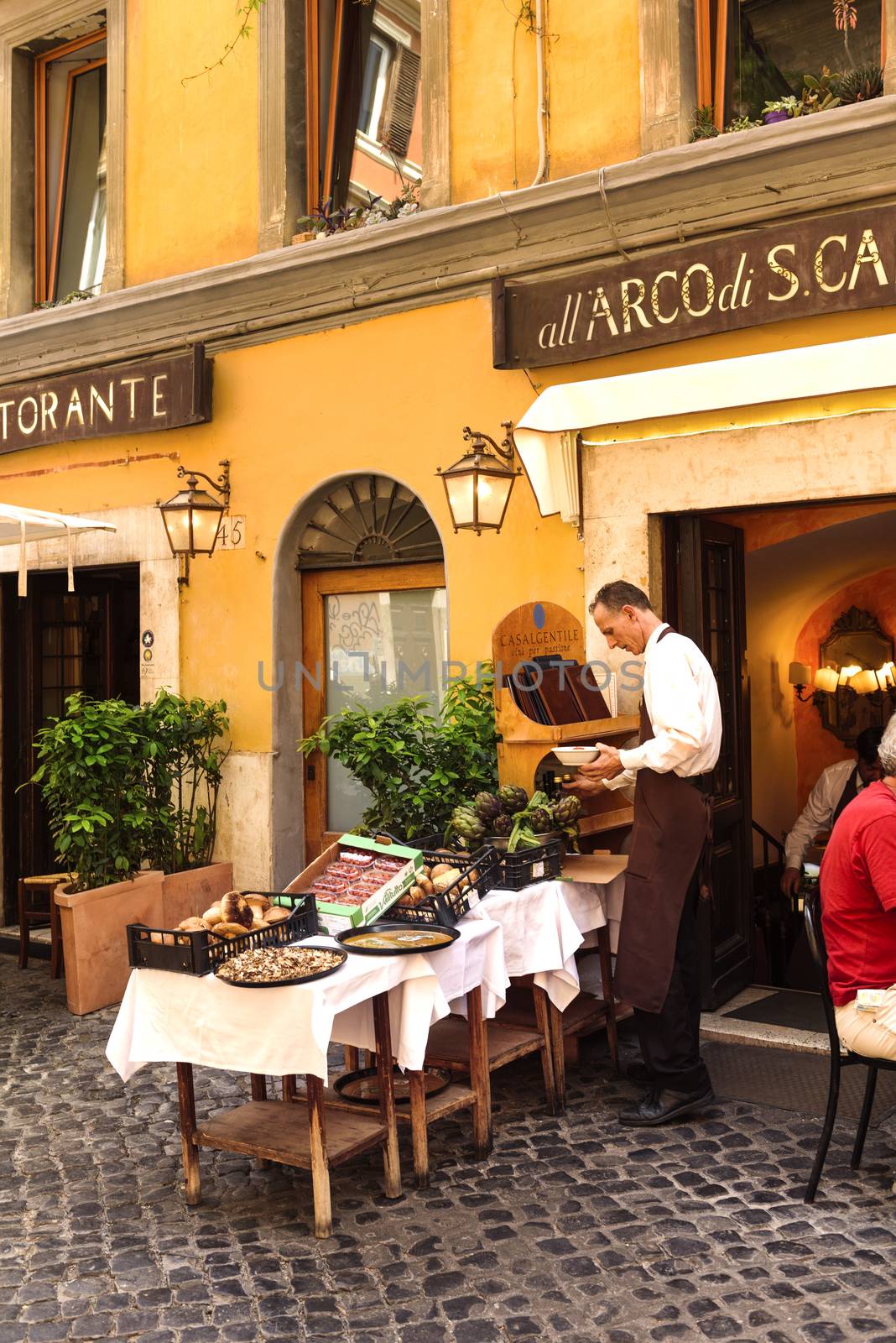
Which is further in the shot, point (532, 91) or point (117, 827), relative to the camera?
point (117, 827)

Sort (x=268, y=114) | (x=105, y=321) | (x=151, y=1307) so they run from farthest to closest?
(x=105, y=321)
(x=268, y=114)
(x=151, y=1307)

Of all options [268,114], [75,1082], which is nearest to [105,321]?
[268,114]

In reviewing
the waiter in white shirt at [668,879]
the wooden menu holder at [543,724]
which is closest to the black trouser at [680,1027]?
the waiter in white shirt at [668,879]

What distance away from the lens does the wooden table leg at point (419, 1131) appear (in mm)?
4184

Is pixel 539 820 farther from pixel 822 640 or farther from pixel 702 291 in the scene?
pixel 822 640

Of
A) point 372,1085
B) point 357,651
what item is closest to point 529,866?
point 372,1085

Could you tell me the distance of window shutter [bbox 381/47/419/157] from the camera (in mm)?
7570

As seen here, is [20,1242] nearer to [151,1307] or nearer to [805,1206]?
[151,1307]

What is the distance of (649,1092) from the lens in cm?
490

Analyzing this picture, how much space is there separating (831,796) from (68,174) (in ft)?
24.0

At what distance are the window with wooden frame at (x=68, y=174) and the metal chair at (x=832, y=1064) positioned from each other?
7.55 meters

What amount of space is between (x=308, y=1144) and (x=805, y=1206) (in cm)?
167

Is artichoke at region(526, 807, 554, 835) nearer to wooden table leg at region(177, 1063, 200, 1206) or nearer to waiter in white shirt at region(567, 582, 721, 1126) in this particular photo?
waiter in white shirt at region(567, 582, 721, 1126)

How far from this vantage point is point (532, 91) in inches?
261
